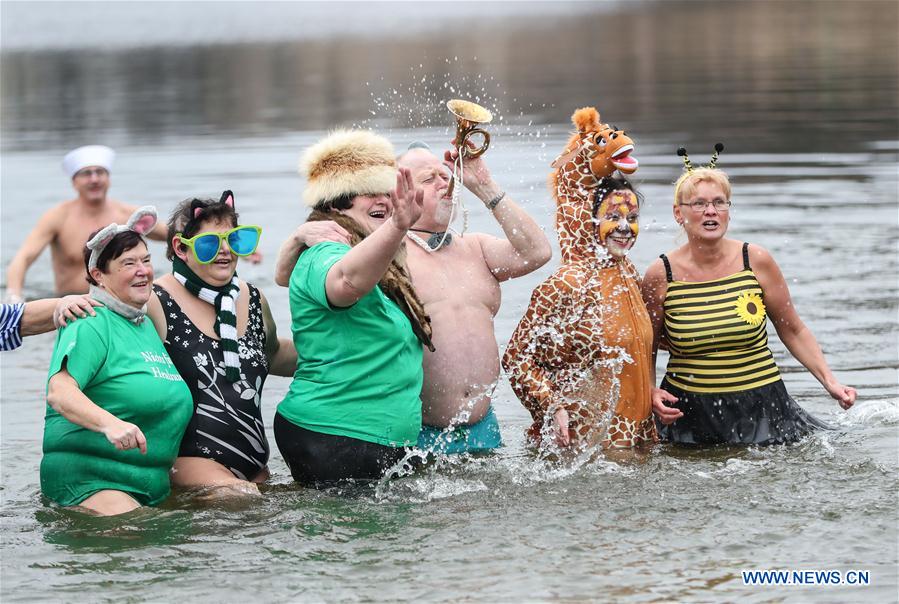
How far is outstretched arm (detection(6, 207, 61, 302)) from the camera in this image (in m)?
10.9

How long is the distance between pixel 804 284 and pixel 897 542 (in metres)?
6.39

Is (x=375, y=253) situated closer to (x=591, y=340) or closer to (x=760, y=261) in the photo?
(x=591, y=340)

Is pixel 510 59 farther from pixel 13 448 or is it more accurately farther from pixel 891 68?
pixel 13 448

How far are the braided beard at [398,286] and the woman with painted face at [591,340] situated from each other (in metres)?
0.71

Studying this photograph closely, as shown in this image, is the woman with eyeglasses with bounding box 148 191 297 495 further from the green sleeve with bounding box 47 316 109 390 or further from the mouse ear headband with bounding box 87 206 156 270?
the green sleeve with bounding box 47 316 109 390

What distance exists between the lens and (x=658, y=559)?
5.84 metres

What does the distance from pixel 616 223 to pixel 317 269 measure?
1728 mm

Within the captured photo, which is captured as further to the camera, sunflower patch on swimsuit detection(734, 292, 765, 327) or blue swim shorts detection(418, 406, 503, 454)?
sunflower patch on swimsuit detection(734, 292, 765, 327)

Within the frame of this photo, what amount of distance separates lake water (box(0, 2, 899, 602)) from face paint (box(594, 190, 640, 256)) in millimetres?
1181

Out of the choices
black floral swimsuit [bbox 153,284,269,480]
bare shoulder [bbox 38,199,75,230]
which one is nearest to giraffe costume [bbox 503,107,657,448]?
black floral swimsuit [bbox 153,284,269,480]

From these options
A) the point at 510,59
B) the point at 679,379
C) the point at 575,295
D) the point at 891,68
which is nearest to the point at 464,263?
the point at 575,295

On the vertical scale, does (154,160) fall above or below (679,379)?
above

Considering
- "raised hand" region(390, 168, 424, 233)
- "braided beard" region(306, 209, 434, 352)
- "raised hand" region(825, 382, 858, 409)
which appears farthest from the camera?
"raised hand" region(825, 382, 858, 409)

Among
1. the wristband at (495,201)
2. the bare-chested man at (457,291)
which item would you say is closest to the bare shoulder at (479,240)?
the bare-chested man at (457,291)
